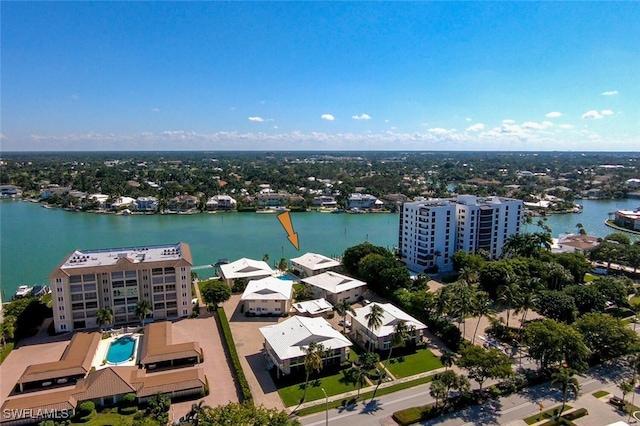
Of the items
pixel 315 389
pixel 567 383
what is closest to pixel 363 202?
pixel 315 389

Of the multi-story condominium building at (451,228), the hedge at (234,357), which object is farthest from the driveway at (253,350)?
the multi-story condominium building at (451,228)

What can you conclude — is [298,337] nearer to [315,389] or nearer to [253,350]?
[315,389]

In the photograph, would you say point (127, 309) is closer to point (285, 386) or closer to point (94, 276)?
point (94, 276)

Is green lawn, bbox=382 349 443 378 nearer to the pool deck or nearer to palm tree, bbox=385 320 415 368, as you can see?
palm tree, bbox=385 320 415 368

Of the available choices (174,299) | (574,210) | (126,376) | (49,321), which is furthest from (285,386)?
(574,210)

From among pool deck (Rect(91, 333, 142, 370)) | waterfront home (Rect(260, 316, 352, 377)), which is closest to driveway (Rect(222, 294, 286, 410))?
waterfront home (Rect(260, 316, 352, 377))

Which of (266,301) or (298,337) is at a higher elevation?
(298,337)
